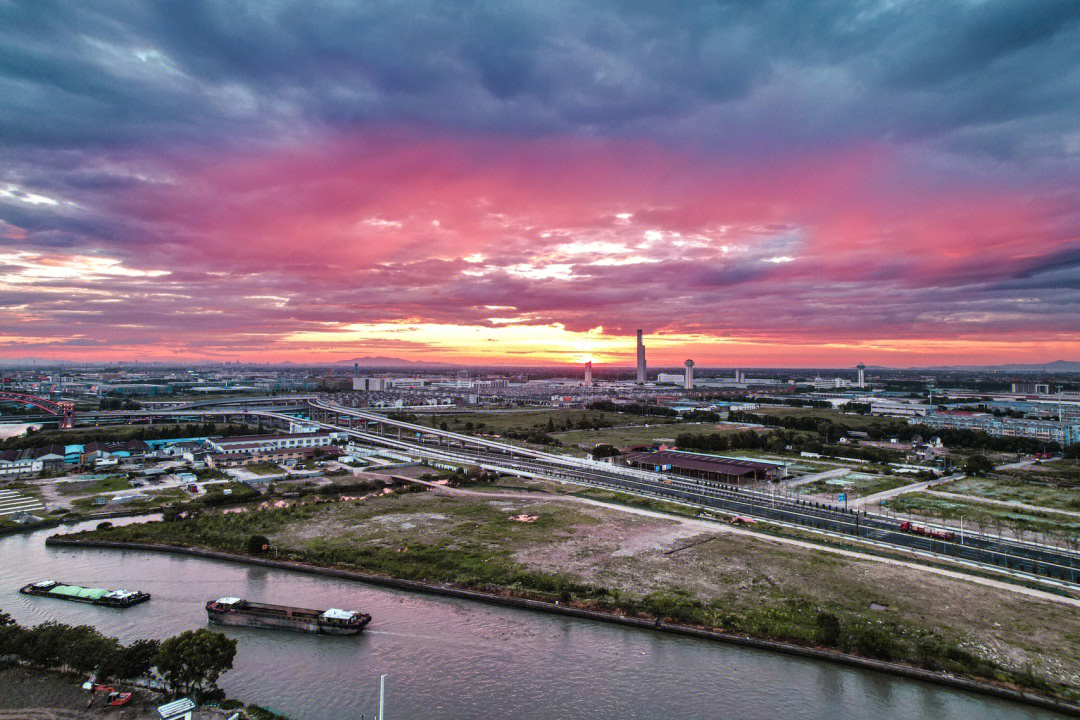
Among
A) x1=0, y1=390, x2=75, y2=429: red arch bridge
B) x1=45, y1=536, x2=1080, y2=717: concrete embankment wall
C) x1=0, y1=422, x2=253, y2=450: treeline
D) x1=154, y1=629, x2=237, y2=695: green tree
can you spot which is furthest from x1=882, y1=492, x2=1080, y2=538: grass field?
x1=0, y1=390, x2=75, y2=429: red arch bridge

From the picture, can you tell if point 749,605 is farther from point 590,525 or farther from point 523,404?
point 523,404

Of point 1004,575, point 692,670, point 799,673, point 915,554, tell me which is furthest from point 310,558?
point 1004,575

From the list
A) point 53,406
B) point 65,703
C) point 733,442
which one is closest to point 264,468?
point 65,703

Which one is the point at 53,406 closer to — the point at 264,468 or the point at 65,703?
the point at 264,468

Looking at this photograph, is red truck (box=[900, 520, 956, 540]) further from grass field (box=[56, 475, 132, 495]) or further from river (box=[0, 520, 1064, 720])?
grass field (box=[56, 475, 132, 495])

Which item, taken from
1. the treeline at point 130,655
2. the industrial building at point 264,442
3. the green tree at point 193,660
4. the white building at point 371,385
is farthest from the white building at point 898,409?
the white building at point 371,385

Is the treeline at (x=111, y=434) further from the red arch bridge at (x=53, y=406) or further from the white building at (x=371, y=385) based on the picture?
the white building at (x=371, y=385)
